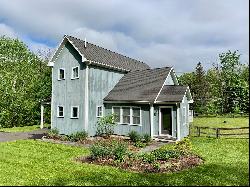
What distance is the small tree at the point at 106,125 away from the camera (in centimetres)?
2531

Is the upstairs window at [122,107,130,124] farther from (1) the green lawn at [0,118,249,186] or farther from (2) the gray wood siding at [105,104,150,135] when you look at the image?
(1) the green lawn at [0,118,249,186]

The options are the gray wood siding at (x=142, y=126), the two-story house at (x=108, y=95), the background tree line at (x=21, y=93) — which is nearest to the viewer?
the two-story house at (x=108, y=95)

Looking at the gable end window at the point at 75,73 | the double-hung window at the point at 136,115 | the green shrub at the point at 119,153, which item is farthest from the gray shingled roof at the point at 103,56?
the green shrub at the point at 119,153

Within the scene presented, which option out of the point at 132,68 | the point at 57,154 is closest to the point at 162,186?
the point at 57,154

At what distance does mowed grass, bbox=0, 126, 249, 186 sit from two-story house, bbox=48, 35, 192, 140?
204 inches

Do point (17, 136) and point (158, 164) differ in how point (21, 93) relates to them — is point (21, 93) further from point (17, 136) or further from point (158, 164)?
point (158, 164)

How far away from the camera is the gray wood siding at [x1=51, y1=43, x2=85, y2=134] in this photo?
82.3 ft

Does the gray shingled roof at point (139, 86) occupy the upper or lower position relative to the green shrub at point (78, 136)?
upper

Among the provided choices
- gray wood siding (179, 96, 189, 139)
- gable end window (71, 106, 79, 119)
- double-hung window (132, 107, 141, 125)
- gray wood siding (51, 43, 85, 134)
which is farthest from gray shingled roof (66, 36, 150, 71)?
gray wood siding (179, 96, 189, 139)

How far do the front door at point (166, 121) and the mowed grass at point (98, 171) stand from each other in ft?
16.1

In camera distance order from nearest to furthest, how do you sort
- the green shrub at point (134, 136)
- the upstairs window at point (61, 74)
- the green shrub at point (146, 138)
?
the green shrub at point (146, 138)
the green shrub at point (134, 136)
the upstairs window at point (61, 74)

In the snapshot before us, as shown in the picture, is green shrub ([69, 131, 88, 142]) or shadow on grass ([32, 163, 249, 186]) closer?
shadow on grass ([32, 163, 249, 186])

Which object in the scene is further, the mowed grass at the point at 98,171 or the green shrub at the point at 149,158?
the green shrub at the point at 149,158

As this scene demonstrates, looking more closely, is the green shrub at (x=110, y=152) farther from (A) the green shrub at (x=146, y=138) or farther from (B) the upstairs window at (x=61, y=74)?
(B) the upstairs window at (x=61, y=74)
